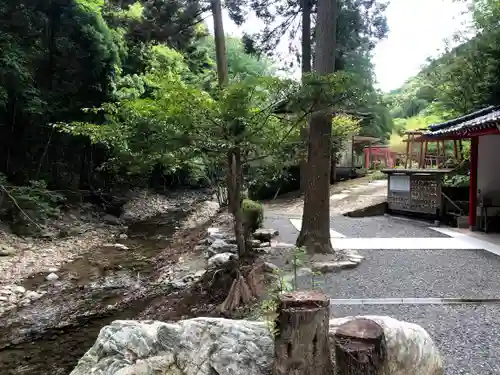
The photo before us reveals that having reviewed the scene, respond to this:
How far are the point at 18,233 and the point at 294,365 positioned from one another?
9021 millimetres

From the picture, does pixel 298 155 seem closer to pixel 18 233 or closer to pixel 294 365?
pixel 294 365

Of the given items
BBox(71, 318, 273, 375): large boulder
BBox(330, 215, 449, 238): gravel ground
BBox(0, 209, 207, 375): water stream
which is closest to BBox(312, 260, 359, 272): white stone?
BBox(0, 209, 207, 375): water stream

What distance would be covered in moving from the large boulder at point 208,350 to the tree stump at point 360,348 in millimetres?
175

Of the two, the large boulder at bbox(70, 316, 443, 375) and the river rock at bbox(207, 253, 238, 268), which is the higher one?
the large boulder at bbox(70, 316, 443, 375)

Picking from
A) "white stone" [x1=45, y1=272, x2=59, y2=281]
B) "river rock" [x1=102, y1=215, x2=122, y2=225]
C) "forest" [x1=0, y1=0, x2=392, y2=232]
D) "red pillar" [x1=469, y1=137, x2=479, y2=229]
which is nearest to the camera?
"forest" [x1=0, y1=0, x2=392, y2=232]

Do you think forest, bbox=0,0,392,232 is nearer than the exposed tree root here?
No

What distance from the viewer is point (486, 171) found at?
9109 millimetres

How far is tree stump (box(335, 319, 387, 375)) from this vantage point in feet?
7.73

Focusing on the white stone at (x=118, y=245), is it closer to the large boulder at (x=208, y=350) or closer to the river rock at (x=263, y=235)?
the river rock at (x=263, y=235)

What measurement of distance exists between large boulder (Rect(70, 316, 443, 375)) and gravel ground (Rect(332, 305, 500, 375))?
42 cm

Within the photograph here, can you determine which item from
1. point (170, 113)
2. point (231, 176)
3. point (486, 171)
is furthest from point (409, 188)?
point (170, 113)

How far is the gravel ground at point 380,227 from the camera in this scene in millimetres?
8516

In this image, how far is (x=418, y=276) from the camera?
17.7 feet

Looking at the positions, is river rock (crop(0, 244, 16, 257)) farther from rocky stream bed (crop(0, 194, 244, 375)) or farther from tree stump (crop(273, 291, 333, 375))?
tree stump (crop(273, 291, 333, 375))
